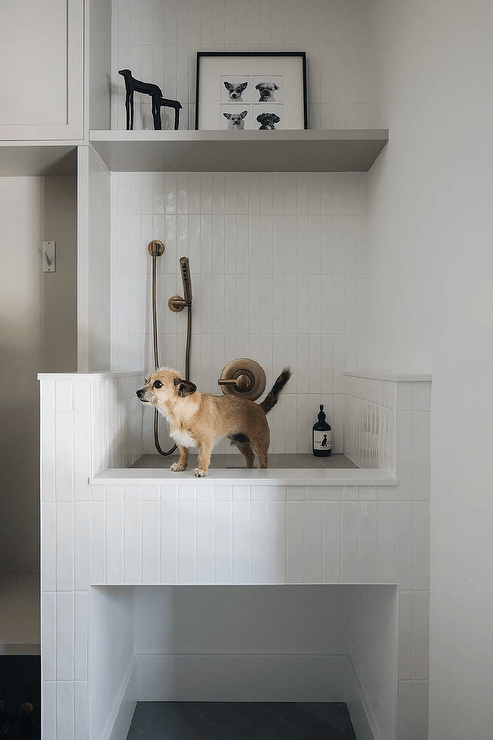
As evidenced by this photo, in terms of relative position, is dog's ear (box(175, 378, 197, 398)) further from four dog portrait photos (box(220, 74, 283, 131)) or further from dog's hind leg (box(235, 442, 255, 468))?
four dog portrait photos (box(220, 74, 283, 131))

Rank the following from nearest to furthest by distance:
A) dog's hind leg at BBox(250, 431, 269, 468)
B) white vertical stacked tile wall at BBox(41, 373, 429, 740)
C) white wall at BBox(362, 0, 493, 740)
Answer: white wall at BBox(362, 0, 493, 740)
white vertical stacked tile wall at BBox(41, 373, 429, 740)
dog's hind leg at BBox(250, 431, 269, 468)

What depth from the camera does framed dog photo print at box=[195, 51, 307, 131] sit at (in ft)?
6.41

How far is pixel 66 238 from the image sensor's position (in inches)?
80.4

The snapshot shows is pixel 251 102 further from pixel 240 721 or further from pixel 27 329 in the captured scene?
pixel 240 721

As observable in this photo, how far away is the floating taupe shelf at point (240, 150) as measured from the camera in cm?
170

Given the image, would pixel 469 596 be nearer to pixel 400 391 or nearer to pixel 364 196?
pixel 400 391

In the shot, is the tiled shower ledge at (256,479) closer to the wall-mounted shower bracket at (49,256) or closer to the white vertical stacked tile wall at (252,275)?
the white vertical stacked tile wall at (252,275)

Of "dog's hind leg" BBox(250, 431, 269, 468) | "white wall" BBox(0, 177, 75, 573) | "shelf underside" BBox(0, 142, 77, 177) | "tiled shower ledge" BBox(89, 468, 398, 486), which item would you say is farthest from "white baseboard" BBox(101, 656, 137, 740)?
"shelf underside" BBox(0, 142, 77, 177)

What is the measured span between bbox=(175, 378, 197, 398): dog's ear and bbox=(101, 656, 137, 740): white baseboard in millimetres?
938

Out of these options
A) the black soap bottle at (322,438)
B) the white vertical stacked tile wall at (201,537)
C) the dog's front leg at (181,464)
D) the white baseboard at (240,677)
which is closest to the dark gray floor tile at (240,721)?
the white baseboard at (240,677)

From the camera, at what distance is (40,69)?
1.69 meters

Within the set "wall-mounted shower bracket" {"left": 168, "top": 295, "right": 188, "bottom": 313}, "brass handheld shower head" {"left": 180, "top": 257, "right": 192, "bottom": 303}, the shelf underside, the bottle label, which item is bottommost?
the bottle label

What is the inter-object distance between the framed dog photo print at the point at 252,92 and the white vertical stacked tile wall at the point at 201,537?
3.77 feet

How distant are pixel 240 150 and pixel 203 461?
40.3 inches
